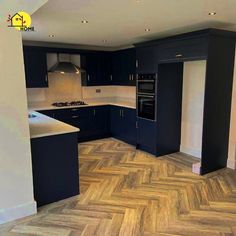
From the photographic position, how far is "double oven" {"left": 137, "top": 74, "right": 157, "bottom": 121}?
4457mm

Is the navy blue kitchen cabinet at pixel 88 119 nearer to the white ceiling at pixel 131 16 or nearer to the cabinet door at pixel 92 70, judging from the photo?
the cabinet door at pixel 92 70

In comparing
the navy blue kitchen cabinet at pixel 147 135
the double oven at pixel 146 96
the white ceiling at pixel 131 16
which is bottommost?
the navy blue kitchen cabinet at pixel 147 135

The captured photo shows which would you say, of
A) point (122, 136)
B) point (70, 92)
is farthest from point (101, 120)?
point (70, 92)

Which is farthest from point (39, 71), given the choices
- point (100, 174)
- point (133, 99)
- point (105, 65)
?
point (100, 174)

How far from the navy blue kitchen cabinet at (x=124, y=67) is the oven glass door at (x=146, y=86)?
0.56m

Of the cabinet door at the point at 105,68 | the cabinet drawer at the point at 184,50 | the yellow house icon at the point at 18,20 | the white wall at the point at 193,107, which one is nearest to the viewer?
the yellow house icon at the point at 18,20

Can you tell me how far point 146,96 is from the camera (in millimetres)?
4648

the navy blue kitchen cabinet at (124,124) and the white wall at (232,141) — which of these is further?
the navy blue kitchen cabinet at (124,124)

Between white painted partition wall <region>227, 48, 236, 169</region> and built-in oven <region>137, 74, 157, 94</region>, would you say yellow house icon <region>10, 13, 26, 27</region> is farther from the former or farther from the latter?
white painted partition wall <region>227, 48, 236, 169</region>

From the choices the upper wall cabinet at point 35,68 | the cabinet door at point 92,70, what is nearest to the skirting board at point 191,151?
the cabinet door at point 92,70

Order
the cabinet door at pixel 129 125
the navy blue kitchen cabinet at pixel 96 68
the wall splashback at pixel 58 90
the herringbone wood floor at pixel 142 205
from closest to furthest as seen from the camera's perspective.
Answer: the herringbone wood floor at pixel 142 205 < the cabinet door at pixel 129 125 < the wall splashback at pixel 58 90 < the navy blue kitchen cabinet at pixel 96 68

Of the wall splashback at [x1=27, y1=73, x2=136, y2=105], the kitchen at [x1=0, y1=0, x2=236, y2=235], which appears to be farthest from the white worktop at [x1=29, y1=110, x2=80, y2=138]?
the wall splashback at [x1=27, y1=73, x2=136, y2=105]

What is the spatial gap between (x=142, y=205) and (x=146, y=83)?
97.9 inches

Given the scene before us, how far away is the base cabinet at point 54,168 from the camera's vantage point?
9.22 ft
